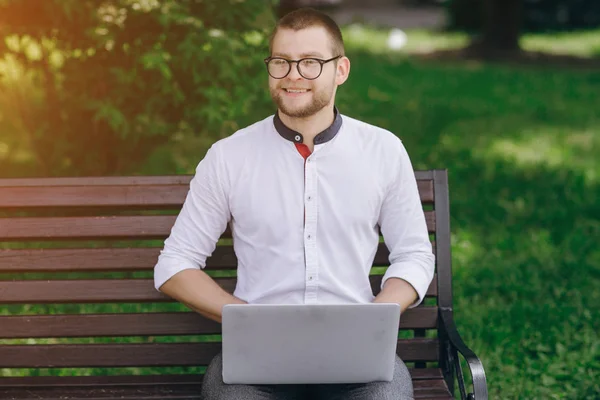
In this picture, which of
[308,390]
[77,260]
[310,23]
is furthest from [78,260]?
[310,23]

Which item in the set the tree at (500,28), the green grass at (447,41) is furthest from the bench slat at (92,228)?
the tree at (500,28)

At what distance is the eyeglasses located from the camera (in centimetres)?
296

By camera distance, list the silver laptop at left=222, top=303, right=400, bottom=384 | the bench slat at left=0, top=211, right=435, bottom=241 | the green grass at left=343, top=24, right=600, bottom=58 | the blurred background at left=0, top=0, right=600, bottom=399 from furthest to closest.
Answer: the green grass at left=343, top=24, right=600, bottom=58 → the blurred background at left=0, top=0, right=600, bottom=399 → the bench slat at left=0, top=211, right=435, bottom=241 → the silver laptop at left=222, top=303, right=400, bottom=384

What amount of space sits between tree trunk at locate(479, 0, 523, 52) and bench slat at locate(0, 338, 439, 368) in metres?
14.9

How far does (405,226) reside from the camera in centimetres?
312

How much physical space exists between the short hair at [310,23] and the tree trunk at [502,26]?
14.9 metres

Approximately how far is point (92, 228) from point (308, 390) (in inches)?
42.4

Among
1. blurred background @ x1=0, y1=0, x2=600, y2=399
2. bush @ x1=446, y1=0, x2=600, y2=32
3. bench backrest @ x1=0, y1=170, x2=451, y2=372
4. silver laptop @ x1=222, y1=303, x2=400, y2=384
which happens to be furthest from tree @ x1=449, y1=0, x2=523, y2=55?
silver laptop @ x1=222, y1=303, x2=400, y2=384

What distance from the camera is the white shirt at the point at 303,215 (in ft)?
9.95

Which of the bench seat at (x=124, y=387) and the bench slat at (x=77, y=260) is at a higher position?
the bench slat at (x=77, y=260)

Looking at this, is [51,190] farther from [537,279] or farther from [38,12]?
[537,279]

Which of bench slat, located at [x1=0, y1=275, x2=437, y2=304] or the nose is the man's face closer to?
the nose

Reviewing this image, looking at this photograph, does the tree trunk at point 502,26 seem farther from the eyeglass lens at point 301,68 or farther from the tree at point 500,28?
the eyeglass lens at point 301,68

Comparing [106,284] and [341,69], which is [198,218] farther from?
[341,69]
